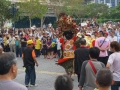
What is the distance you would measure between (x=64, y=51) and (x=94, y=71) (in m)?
5.73

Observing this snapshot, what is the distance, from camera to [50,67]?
16172mm

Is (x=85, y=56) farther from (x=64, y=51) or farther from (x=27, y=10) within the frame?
(x=27, y=10)

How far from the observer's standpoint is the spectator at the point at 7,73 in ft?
13.6

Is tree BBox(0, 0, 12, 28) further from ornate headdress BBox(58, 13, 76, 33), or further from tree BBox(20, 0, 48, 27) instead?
ornate headdress BBox(58, 13, 76, 33)

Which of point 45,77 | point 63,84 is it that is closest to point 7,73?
point 63,84

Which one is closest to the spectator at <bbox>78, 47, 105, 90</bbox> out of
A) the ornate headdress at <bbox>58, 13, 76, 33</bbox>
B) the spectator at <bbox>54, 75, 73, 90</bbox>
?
the spectator at <bbox>54, 75, 73, 90</bbox>

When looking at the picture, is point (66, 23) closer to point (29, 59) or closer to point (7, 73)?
point (29, 59)

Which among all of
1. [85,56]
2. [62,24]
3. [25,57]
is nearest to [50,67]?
[62,24]

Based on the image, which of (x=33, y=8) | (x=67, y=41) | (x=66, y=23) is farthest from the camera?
(x=33, y=8)

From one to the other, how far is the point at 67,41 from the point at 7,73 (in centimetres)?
794

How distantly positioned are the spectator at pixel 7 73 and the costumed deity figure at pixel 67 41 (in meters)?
7.69

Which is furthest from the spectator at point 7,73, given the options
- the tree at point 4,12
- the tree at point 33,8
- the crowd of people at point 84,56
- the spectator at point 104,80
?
the tree at point 33,8

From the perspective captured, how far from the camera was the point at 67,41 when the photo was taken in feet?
39.6

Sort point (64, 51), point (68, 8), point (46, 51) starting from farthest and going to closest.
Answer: point (68, 8), point (46, 51), point (64, 51)
